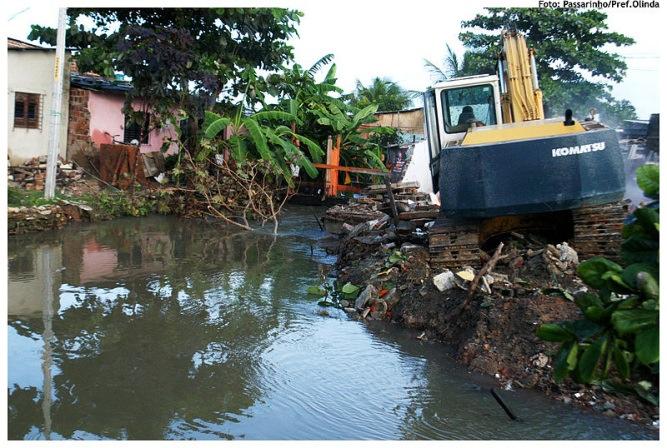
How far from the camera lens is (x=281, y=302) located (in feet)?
28.2

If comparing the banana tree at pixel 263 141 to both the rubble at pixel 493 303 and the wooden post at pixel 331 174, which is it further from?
the rubble at pixel 493 303

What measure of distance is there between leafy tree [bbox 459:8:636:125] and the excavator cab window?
613 inches

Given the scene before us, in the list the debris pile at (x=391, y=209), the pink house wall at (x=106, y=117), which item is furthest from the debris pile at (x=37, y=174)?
the debris pile at (x=391, y=209)

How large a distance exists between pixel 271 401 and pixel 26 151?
1470 cm

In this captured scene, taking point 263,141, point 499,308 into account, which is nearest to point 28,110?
point 263,141

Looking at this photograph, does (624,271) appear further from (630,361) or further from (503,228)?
(503,228)

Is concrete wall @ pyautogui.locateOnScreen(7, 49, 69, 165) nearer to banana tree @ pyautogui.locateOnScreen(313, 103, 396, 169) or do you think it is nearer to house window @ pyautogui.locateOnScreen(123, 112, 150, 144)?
house window @ pyautogui.locateOnScreen(123, 112, 150, 144)

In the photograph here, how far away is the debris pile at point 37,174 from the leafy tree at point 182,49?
2.40 meters

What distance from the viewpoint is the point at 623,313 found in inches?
116

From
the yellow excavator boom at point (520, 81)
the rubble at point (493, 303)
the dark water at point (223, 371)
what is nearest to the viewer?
the dark water at point (223, 371)

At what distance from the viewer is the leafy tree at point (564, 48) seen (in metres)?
24.4

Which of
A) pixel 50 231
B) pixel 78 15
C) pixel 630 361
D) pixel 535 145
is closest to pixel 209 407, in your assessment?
pixel 630 361

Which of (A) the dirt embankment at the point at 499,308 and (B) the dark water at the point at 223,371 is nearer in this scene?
(B) the dark water at the point at 223,371

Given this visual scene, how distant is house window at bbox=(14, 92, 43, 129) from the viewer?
1742cm
